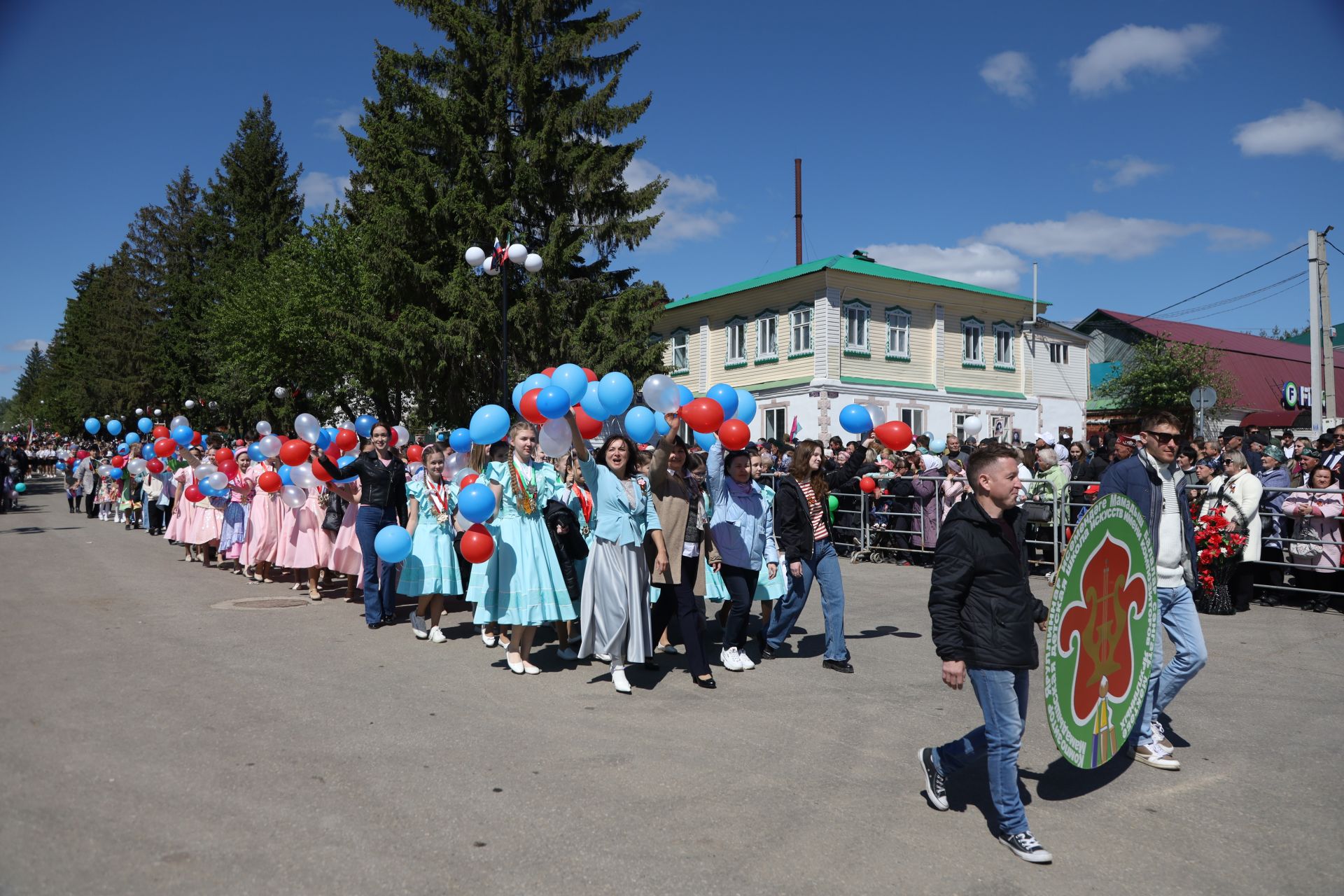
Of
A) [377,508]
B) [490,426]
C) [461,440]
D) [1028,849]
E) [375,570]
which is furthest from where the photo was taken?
[377,508]

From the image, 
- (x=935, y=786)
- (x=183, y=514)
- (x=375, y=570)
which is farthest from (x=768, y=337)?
(x=935, y=786)

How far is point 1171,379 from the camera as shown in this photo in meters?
36.3

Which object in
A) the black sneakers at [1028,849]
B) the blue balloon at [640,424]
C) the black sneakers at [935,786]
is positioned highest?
the blue balloon at [640,424]

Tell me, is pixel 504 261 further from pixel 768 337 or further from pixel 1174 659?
pixel 768 337

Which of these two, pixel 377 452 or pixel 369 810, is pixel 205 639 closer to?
pixel 377 452

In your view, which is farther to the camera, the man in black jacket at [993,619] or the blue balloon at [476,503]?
the blue balloon at [476,503]

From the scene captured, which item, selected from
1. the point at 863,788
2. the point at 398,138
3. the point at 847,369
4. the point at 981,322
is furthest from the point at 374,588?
the point at 981,322

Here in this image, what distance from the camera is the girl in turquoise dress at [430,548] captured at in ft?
28.1

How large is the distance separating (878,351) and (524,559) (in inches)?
981

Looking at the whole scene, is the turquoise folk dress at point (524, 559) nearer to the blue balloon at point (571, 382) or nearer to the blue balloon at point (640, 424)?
the blue balloon at point (640, 424)

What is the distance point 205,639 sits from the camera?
26.8 ft

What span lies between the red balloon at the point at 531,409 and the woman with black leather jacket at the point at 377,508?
2791mm

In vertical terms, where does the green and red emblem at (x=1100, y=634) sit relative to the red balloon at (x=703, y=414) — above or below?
below

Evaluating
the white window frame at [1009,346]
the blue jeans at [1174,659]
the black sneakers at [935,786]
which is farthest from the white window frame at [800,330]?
the black sneakers at [935,786]
